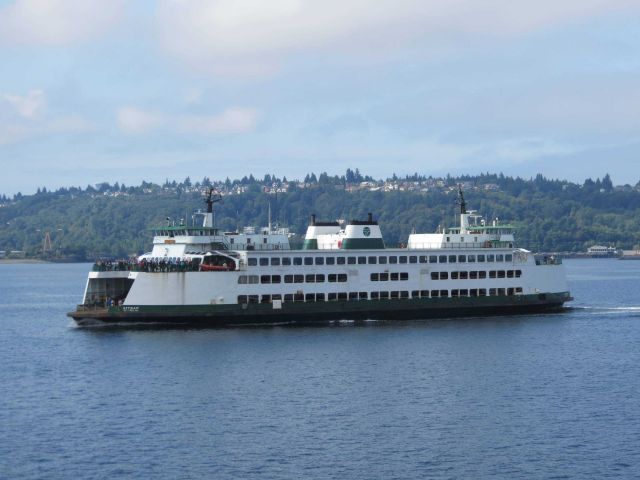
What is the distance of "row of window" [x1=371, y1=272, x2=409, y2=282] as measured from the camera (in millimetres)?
64375

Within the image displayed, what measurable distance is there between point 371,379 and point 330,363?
4.03 m

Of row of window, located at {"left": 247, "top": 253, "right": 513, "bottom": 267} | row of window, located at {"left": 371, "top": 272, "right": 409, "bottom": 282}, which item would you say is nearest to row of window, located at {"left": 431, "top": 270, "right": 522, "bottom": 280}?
row of window, located at {"left": 247, "top": 253, "right": 513, "bottom": 267}

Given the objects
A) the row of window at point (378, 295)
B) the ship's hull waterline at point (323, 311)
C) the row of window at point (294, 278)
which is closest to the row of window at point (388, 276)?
the row of window at point (378, 295)

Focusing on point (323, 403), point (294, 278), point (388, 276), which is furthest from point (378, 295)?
point (323, 403)

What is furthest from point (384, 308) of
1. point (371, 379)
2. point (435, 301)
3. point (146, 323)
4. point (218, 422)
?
point (218, 422)

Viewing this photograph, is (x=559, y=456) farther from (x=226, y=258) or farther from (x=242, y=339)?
(x=226, y=258)

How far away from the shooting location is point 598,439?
3553cm

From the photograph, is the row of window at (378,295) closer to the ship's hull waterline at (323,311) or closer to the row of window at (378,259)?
the ship's hull waterline at (323,311)

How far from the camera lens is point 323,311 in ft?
206

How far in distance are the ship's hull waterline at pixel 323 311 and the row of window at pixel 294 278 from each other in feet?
4.70

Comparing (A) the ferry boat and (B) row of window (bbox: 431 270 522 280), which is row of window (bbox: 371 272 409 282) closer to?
(A) the ferry boat

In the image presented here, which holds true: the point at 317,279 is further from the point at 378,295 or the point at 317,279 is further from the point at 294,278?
the point at 378,295

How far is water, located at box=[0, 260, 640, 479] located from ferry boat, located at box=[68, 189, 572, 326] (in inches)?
77.7

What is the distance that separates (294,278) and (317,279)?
1.53 meters
